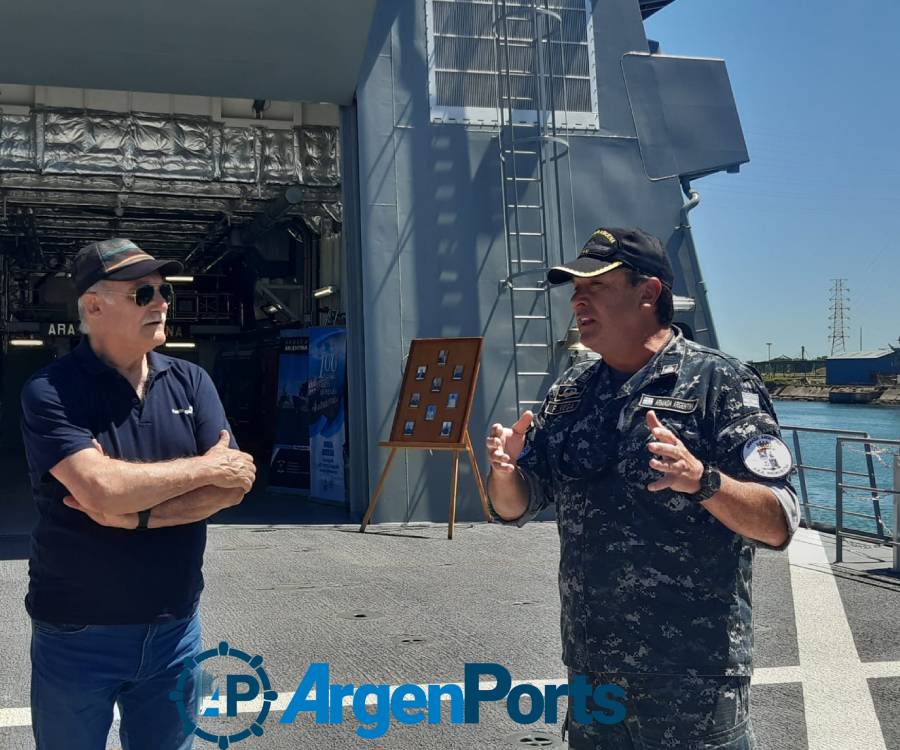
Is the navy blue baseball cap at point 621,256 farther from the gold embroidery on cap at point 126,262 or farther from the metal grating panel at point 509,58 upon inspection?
the metal grating panel at point 509,58

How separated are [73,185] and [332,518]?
532 centimetres

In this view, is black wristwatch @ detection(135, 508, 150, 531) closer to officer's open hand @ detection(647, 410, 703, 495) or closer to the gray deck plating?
officer's open hand @ detection(647, 410, 703, 495)

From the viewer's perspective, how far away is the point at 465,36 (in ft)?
35.8

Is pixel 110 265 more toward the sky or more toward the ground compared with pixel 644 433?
more toward the sky

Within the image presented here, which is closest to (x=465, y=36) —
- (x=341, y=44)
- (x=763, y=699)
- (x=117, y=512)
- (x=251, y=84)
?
(x=341, y=44)

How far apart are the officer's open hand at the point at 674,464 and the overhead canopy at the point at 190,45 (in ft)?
26.3

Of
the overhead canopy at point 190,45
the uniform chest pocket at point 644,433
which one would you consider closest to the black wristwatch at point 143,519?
the uniform chest pocket at point 644,433

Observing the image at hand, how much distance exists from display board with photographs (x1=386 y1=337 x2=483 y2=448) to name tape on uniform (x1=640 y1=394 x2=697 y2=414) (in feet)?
22.6

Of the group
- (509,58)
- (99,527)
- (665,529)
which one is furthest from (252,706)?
(509,58)

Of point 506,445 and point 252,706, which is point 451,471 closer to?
point 252,706

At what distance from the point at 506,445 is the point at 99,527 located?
1.12 metres

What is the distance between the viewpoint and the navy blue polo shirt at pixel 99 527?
2.54 meters

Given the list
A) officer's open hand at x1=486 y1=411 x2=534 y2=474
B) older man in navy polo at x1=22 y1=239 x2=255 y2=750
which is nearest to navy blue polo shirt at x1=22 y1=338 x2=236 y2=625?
older man in navy polo at x1=22 y1=239 x2=255 y2=750

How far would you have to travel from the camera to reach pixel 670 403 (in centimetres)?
241
